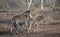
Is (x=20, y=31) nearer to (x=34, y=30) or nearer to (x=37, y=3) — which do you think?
(x=34, y=30)

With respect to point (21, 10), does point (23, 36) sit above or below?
below

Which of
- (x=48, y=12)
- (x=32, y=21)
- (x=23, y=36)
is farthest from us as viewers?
(x=48, y=12)

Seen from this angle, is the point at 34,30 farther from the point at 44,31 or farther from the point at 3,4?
the point at 3,4

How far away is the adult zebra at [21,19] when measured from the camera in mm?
2917

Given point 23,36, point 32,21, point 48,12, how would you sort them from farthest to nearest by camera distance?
point 48,12 → point 32,21 → point 23,36

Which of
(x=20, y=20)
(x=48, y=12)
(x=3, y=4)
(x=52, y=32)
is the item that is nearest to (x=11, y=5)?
(x=3, y=4)

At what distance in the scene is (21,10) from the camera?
10.9 ft

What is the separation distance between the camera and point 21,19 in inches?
121

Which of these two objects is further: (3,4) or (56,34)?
(3,4)

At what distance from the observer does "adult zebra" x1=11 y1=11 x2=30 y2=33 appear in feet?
9.57

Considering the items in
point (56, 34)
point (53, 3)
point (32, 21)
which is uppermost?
point (53, 3)

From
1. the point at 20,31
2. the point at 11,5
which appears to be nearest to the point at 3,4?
the point at 11,5

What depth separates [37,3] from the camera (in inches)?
133

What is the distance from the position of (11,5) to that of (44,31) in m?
0.99
